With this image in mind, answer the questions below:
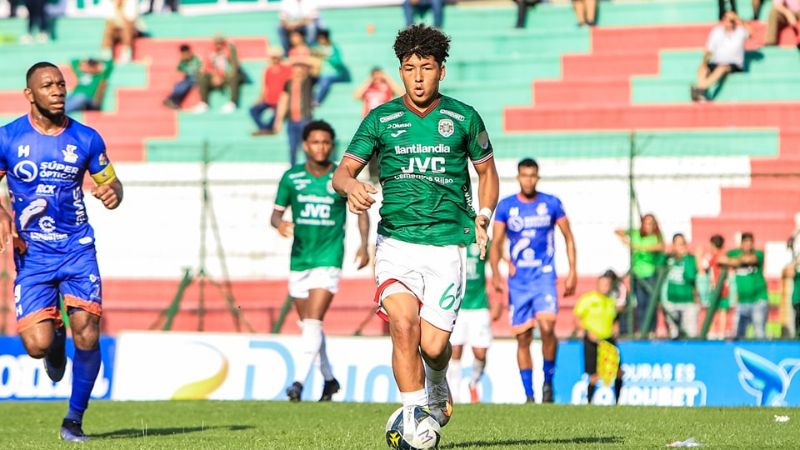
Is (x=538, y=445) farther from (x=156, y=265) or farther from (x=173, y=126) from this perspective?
(x=173, y=126)

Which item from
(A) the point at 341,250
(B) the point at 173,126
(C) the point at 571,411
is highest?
(B) the point at 173,126

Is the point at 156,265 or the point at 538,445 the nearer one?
the point at 538,445

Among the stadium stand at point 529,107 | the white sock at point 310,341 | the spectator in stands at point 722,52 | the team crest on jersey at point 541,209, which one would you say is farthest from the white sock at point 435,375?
the spectator in stands at point 722,52

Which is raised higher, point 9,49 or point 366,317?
point 9,49

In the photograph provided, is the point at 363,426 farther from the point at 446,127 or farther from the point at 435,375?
the point at 446,127

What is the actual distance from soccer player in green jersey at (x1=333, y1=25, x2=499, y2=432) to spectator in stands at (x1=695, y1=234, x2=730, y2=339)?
1008 cm

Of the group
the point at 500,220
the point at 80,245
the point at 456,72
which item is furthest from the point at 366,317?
the point at 80,245

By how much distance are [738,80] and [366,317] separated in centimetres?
808

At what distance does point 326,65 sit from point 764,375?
12606 mm

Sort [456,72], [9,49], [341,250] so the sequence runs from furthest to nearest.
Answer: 1. [9,49]
2. [456,72]
3. [341,250]

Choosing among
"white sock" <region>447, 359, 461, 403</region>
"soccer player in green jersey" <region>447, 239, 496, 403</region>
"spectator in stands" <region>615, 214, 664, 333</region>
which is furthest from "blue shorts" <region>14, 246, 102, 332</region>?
"spectator in stands" <region>615, 214, 664, 333</region>

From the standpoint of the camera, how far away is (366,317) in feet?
69.8

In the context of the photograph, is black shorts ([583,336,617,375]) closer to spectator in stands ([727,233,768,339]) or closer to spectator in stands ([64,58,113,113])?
spectator in stands ([727,233,768,339])

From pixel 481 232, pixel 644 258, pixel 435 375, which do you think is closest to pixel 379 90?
pixel 644 258
